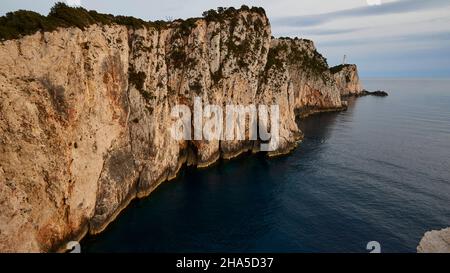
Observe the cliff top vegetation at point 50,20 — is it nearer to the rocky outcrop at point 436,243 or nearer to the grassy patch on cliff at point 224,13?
the grassy patch on cliff at point 224,13

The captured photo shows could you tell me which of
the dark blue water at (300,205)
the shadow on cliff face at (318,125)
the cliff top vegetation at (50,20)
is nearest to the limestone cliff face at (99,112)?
the cliff top vegetation at (50,20)

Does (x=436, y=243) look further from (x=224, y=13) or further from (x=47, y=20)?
(x=224, y=13)

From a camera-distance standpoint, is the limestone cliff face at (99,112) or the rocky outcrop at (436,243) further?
the limestone cliff face at (99,112)

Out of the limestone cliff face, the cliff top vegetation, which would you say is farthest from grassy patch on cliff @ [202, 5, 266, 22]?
the cliff top vegetation

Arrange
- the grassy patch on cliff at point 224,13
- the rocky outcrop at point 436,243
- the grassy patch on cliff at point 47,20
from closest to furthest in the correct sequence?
the rocky outcrop at point 436,243, the grassy patch on cliff at point 47,20, the grassy patch on cliff at point 224,13
